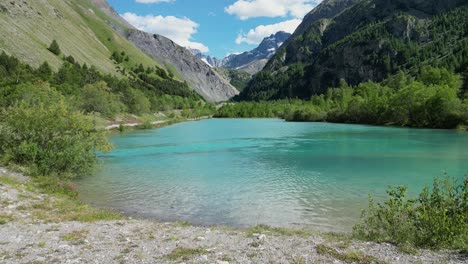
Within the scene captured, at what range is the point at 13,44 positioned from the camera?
16412 cm

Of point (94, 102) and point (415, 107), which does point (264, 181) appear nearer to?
point (415, 107)

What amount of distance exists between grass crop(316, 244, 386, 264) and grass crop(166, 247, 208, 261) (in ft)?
14.1

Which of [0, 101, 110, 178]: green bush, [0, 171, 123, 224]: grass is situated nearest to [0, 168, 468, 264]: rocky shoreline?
[0, 171, 123, 224]: grass

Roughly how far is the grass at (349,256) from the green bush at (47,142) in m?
24.9

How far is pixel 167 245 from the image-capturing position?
49.5ft

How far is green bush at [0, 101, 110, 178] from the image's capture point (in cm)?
3262

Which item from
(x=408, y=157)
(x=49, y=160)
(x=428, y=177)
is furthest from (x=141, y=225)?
(x=408, y=157)

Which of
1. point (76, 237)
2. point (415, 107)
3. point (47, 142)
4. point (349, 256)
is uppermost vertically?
point (415, 107)

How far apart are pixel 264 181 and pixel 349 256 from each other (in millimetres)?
24580

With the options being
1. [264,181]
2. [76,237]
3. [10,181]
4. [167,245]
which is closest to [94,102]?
[264,181]

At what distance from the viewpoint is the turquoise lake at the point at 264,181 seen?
25.3 meters

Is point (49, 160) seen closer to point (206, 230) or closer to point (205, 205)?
point (205, 205)

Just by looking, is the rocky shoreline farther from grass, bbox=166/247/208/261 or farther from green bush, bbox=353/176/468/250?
green bush, bbox=353/176/468/250

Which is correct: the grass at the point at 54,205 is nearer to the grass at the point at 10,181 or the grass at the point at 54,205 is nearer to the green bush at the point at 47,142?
the grass at the point at 10,181
